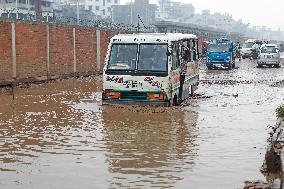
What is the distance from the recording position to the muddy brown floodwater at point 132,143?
7699mm

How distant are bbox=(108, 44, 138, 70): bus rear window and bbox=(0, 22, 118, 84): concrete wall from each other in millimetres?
9075

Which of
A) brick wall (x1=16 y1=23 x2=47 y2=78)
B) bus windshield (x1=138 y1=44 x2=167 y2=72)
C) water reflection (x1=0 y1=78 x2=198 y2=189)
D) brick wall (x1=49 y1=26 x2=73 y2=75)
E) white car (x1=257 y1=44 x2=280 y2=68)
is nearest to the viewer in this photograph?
water reflection (x1=0 y1=78 x2=198 y2=189)

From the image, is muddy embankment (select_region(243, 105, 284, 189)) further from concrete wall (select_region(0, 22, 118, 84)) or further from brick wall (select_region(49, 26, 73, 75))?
brick wall (select_region(49, 26, 73, 75))

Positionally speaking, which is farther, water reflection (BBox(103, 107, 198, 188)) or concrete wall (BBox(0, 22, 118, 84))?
concrete wall (BBox(0, 22, 118, 84))

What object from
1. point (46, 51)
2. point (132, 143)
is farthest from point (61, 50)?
point (132, 143)

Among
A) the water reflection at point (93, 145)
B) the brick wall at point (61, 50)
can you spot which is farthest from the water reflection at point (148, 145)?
the brick wall at point (61, 50)

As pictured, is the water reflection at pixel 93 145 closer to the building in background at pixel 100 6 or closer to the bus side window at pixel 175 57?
the bus side window at pixel 175 57

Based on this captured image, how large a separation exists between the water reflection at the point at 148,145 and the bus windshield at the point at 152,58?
1.27 metres

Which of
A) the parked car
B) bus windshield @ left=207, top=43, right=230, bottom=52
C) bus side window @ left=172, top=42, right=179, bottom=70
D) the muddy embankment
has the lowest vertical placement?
the parked car

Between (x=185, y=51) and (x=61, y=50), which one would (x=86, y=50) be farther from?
(x=185, y=51)

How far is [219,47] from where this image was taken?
3888 cm

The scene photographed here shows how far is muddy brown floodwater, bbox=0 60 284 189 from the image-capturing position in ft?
25.3

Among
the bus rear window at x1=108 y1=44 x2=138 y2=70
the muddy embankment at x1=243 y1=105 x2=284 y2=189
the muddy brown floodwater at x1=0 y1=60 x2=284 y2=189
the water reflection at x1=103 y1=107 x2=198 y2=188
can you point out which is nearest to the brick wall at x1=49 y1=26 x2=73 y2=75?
the muddy brown floodwater at x1=0 y1=60 x2=284 y2=189

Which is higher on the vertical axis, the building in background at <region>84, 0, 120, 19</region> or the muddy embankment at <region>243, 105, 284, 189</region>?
the building in background at <region>84, 0, 120, 19</region>
